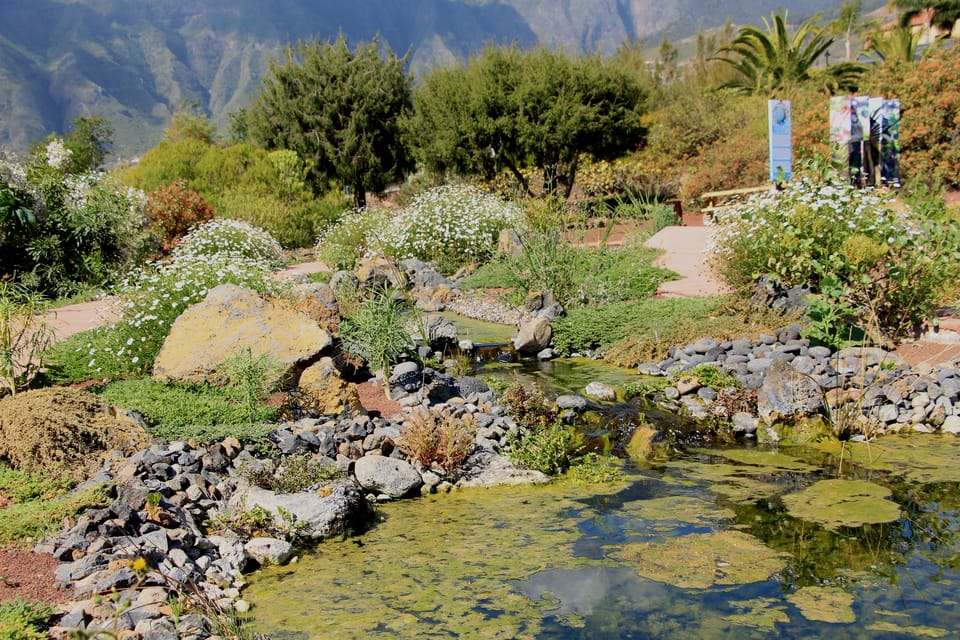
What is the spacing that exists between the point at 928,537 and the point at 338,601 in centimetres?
348

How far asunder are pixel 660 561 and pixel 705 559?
26 cm

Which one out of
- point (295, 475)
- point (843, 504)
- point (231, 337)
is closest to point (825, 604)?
point (843, 504)

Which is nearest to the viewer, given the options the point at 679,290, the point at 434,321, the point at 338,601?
the point at 338,601

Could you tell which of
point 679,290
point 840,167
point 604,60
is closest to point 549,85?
point 604,60

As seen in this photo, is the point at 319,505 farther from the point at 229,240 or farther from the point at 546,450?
the point at 229,240

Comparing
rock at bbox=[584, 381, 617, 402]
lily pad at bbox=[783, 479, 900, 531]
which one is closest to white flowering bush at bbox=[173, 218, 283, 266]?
rock at bbox=[584, 381, 617, 402]

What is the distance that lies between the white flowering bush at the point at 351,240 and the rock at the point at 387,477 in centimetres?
1060

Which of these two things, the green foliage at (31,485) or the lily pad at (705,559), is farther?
the green foliage at (31,485)

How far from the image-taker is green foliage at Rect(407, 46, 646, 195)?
21.9 metres

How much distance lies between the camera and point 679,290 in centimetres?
1210

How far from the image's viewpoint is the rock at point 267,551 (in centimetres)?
482

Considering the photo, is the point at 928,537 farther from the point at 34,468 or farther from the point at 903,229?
the point at 34,468

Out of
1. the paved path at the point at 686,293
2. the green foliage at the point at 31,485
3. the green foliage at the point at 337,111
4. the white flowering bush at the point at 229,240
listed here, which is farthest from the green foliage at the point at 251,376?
the green foliage at the point at 337,111

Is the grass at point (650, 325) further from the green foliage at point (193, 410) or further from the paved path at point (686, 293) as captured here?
the green foliage at point (193, 410)
